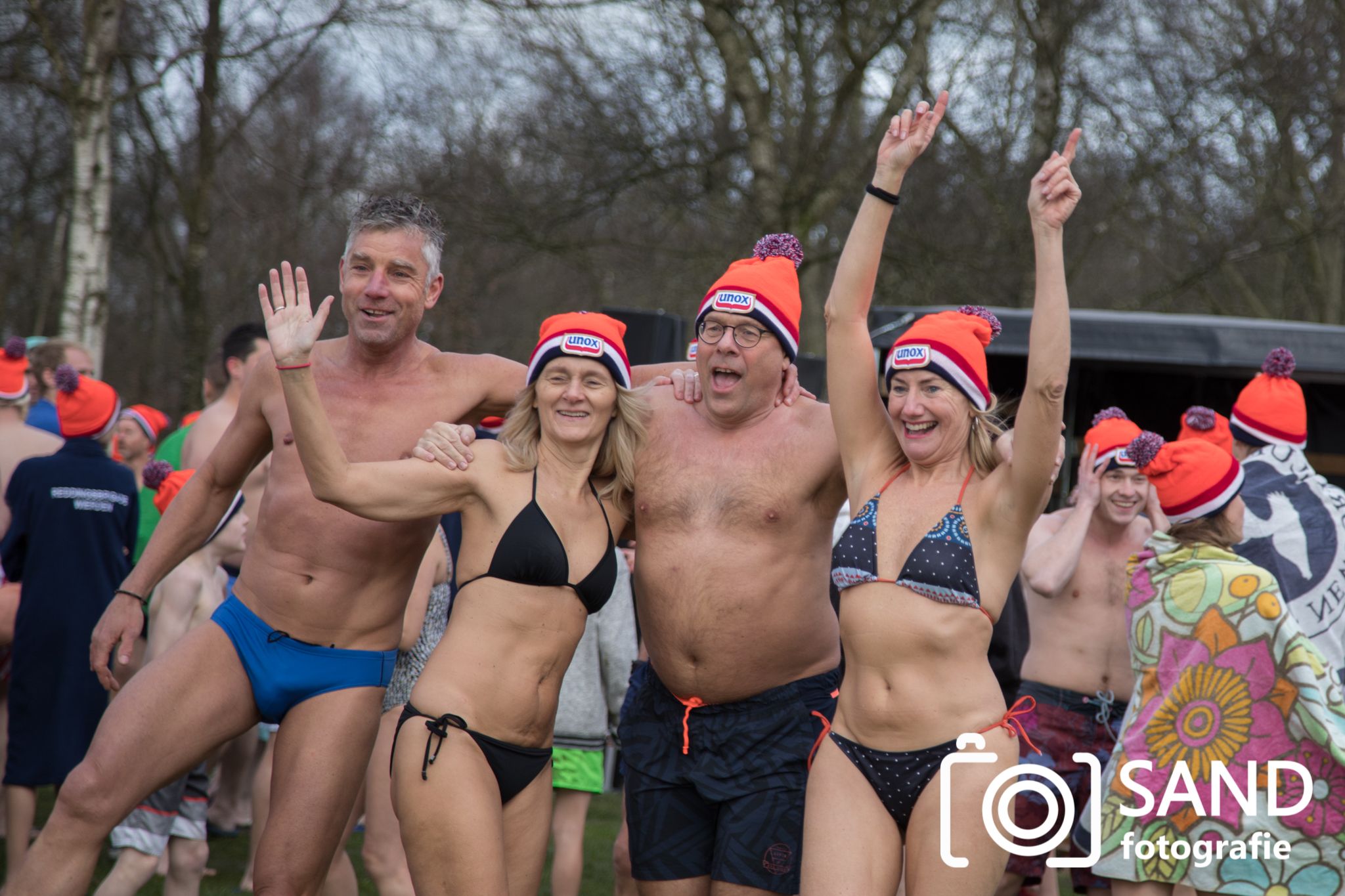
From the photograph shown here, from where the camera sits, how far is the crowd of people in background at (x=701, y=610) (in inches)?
135

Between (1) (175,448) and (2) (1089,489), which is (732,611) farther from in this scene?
(1) (175,448)

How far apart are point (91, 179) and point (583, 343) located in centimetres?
813

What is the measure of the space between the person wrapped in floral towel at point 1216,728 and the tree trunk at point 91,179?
8456mm

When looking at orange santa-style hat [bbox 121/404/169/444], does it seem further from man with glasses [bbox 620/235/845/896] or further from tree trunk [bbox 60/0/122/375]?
man with glasses [bbox 620/235/845/896]

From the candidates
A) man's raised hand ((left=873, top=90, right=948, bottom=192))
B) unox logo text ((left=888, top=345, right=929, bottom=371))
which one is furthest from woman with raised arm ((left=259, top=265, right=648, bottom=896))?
man's raised hand ((left=873, top=90, right=948, bottom=192))

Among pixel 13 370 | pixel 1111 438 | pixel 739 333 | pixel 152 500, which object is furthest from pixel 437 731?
pixel 152 500

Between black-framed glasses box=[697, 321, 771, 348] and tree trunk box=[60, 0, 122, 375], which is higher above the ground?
tree trunk box=[60, 0, 122, 375]

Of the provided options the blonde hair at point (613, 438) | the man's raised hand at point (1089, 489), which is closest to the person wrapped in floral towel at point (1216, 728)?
the man's raised hand at point (1089, 489)

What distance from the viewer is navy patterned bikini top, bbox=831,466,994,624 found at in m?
3.42

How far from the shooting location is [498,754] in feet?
11.5

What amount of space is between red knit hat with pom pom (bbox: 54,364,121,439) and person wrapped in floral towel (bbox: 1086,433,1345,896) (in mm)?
4360

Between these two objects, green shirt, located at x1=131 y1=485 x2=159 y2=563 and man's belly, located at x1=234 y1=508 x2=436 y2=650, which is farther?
green shirt, located at x1=131 y1=485 x2=159 y2=563

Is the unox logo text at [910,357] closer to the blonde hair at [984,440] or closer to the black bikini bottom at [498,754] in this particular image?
the blonde hair at [984,440]

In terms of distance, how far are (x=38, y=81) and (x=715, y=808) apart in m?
10.00
